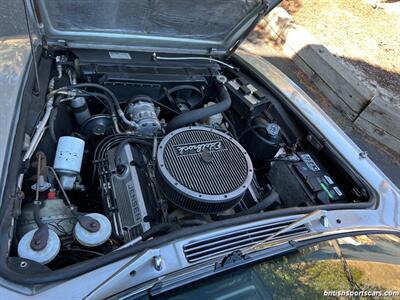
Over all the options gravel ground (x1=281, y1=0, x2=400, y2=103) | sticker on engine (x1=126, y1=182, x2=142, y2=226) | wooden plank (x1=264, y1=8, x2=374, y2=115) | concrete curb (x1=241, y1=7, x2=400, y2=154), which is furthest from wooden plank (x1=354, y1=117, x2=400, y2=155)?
sticker on engine (x1=126, y1=182, x2=142, y2=226)

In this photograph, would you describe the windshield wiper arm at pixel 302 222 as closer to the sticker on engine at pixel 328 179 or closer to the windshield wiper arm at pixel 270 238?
the windshield wiper arm at pixel 270 238

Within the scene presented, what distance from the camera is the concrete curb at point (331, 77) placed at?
3.95 meters

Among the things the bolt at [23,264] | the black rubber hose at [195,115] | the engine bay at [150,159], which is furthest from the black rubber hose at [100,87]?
the bolt at [23,264]

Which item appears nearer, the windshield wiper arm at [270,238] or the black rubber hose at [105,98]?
the windshield wiper arm at [270,238]

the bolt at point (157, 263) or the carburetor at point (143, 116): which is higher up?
the bolt at point (157, 263)

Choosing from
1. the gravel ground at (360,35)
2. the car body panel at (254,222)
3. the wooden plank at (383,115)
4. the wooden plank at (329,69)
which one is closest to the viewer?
the car body panel at (254,222)

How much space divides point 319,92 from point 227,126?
7.69 ft

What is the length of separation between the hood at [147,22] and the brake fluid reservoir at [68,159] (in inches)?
25.4

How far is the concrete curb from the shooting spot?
3.95 m

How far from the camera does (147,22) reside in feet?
7.27

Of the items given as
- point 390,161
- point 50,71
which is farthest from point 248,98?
point 390,161

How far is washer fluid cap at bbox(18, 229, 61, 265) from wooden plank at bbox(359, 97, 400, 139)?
3.47 m

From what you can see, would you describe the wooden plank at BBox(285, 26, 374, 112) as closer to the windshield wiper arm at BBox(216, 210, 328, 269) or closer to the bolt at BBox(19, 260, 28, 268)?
the windshield wiper arm at BBox(216, 210, 328, 269)

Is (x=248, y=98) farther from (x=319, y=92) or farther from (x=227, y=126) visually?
(x=319, y=92)
